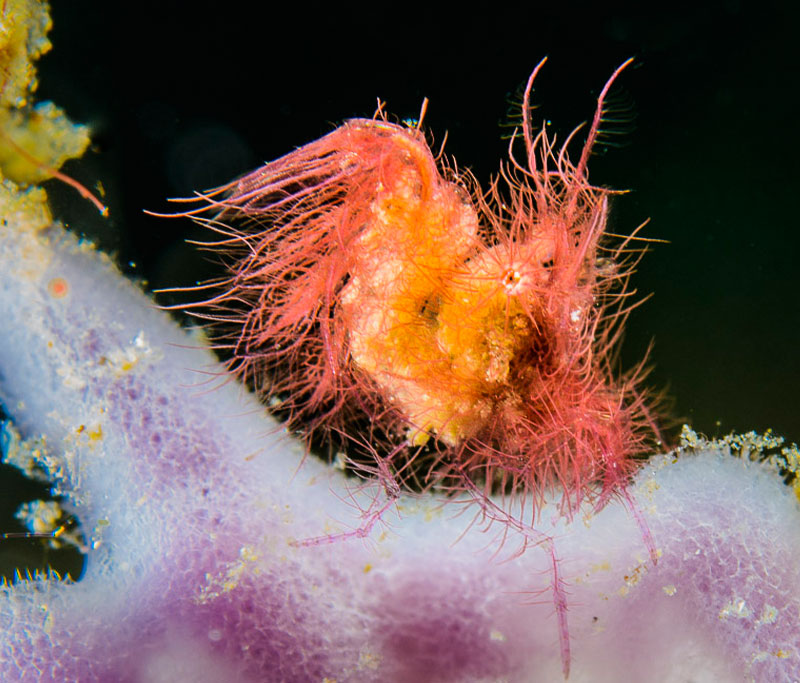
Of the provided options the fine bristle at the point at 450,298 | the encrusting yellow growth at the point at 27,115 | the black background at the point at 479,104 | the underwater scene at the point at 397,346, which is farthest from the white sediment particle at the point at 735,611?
the encrusting yellow growth at the point at 27,115

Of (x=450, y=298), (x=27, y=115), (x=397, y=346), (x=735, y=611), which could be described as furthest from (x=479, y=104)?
(x=735, y=611)

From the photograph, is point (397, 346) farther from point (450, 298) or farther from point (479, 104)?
point (479, 104)

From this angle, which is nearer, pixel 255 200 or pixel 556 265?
pixel 556 265

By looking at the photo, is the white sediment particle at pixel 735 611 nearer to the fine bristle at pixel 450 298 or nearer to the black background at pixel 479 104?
the fine bristle at pixel 450 298

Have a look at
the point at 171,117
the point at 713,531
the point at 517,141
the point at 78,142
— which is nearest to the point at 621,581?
the point at 713,531

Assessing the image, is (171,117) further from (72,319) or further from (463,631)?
(463,631)

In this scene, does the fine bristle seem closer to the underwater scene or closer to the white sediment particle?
the underwater scene

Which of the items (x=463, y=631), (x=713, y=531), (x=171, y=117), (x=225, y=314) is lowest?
(x=463, y=631)
